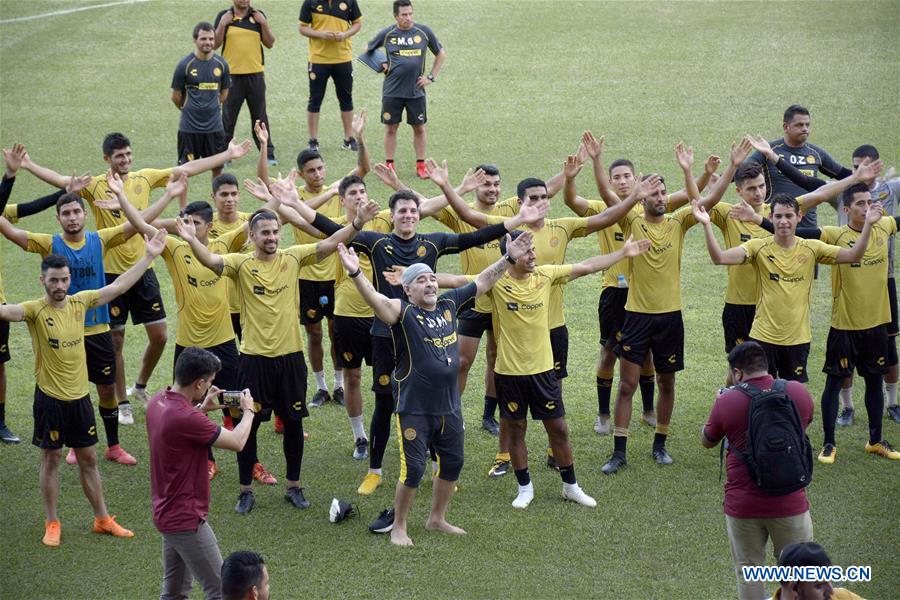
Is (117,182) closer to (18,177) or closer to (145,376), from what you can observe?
(145,376)

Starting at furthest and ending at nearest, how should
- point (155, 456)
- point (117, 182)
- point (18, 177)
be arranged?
1. point (18, 177)
2. point (117, 182)
3. point (155, 456)

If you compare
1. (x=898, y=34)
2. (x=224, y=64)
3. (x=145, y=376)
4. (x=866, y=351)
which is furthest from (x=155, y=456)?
(x=898, y=34)

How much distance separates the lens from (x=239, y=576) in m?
6.10

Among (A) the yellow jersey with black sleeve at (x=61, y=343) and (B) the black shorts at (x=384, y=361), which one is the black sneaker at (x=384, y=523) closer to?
(B) the black shorts at (x=384, y=361)

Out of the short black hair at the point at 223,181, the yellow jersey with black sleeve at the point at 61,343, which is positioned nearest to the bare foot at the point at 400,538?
the yellow jersey with black sleeve at the point at 61,343

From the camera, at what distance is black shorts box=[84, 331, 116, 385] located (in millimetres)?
10078

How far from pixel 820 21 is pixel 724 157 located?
821 cm

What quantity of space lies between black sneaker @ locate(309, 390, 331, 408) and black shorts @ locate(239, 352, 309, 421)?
2253mm

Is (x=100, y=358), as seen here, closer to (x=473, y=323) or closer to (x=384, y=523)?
(x=384, y=523)

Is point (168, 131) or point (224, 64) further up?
point (224, 64)

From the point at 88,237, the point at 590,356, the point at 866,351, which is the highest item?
the point at 88,237

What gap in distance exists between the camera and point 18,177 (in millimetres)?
17875

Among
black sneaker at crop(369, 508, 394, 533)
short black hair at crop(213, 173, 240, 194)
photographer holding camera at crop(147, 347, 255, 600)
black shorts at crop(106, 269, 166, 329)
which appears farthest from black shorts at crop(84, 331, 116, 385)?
photographer holding camera at crop(147, 347, 255, 600)

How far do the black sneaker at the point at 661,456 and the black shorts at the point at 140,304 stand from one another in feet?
15.8
